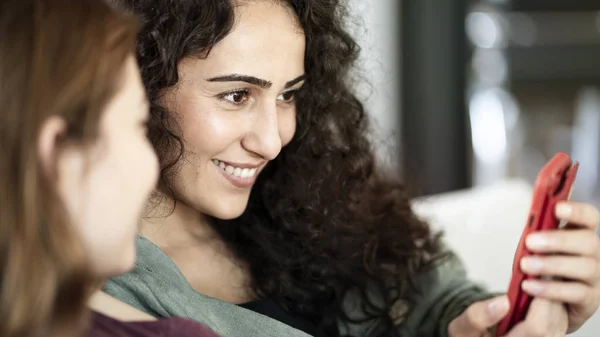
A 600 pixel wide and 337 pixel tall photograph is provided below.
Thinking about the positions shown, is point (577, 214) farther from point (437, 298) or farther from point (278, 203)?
point (278, 203)

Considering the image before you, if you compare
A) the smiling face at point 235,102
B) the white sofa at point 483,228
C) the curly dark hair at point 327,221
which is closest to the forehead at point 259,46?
the smiling face at point 235,102

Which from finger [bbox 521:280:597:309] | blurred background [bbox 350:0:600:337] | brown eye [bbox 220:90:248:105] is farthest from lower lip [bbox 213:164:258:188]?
blurred background [bbox 350:0:600:337]

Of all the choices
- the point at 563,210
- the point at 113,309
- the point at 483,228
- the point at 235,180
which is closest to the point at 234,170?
the point at 235,180

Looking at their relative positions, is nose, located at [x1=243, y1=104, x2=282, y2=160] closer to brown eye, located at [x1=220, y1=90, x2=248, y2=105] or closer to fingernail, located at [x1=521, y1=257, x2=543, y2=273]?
brown eye, located at [x1=220, y1=90, x2=248, y2=105]

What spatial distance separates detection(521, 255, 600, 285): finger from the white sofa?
2.07 feet

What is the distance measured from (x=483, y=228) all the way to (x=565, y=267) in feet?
2.52

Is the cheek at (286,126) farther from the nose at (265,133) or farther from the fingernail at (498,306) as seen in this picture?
the fingernail at (498,306)

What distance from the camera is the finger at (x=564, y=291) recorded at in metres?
0.99

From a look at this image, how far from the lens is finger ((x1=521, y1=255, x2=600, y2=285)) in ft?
3.21

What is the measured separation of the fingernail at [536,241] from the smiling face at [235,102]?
0.39 metres

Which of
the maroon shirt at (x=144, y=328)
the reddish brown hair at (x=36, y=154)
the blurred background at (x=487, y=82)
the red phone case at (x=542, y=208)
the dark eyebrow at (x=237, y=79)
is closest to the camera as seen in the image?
the reddish brown hair at (x=36, y=154)

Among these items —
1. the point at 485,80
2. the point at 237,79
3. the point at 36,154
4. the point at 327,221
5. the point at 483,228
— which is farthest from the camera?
the point at 485,80

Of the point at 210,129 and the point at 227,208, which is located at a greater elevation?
the point at 210,129

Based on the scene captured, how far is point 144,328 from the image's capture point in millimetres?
807
